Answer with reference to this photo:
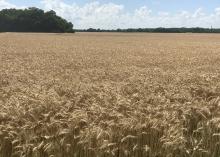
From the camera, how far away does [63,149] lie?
647 centimetres

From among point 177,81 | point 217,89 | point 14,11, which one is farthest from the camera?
point 14,11

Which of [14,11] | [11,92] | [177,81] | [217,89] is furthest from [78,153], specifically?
[14,11]

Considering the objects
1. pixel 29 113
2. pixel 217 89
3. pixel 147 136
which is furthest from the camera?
pixel 217 89

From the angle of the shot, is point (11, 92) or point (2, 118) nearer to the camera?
point (2, 118)

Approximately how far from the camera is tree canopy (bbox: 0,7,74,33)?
4791 inches

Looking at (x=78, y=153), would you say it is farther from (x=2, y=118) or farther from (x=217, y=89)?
(x=217, y=89)

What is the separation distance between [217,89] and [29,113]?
16.8ft

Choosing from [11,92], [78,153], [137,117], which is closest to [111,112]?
[137,117]

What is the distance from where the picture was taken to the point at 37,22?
120812mm

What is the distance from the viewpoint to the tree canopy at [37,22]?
12169 centimetres

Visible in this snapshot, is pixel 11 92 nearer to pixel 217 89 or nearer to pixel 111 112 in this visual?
pixel 111 112

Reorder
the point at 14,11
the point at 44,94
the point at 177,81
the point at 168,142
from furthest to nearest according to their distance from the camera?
1. the point at 14,11
2. the point at 177,81
3. the point at 44,94
4. the point at 168,142

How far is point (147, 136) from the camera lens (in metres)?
6.90

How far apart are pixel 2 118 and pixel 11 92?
2612 mm
